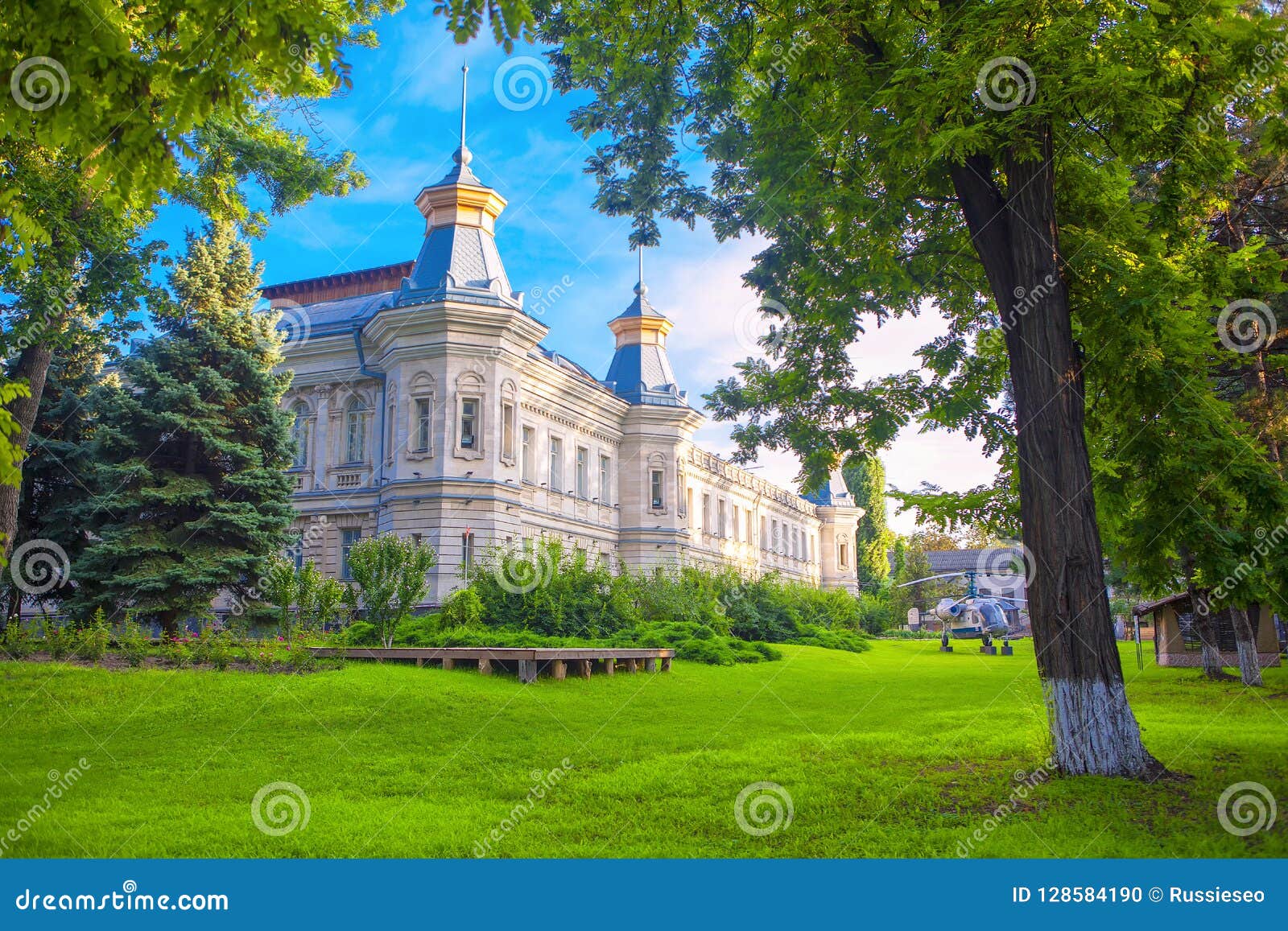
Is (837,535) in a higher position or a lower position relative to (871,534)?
lower

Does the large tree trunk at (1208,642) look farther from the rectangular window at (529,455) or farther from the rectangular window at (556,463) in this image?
the rectangular window at (556,463)

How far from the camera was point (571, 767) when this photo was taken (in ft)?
25.7

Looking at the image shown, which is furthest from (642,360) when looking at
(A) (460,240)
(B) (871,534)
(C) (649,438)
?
(B) (871,534)

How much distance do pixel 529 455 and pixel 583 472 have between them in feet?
13.6

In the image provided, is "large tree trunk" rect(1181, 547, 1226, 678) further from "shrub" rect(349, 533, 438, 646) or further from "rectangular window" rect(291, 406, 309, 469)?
"rectangular window" rect(291, 406, 309, 469)

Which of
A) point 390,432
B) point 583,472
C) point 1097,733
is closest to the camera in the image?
point 1097,733

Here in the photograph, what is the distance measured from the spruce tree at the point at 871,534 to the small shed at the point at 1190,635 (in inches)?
1782

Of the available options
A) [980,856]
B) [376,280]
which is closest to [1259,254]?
[980,856]

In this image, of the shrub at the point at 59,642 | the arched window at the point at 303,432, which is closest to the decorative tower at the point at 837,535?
the arched window at the point at 303,432

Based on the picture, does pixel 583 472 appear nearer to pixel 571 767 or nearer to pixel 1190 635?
pixel 1190 635

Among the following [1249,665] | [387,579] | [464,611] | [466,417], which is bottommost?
[1249,665]

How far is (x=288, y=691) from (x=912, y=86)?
391 inches

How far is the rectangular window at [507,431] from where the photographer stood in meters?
27.3

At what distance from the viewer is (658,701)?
12383mm
